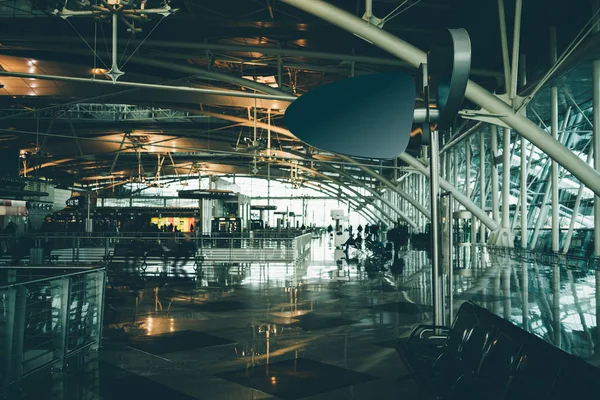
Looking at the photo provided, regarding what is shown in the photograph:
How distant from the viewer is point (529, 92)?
15.8 m

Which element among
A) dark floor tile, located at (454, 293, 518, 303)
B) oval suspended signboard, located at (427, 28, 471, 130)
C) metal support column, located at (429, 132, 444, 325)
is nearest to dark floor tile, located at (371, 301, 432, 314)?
dark floor tile, located at (454, 293, 518, 303)

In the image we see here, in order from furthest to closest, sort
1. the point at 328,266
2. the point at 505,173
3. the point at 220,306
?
the point at 505,173 → the point at 328,266 → the point at 220,306

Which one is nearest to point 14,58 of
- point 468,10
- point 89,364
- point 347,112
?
point 468,10

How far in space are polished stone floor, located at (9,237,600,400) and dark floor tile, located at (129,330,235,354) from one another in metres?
0.01

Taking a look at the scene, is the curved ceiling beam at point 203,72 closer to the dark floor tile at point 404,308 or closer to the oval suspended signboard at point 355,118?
the dark floor tile at point 404,308

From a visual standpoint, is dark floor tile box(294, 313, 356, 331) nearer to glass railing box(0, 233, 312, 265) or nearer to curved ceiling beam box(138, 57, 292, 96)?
glass railing box(0, 233, 312, 265)

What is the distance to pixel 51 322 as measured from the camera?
7.09 m

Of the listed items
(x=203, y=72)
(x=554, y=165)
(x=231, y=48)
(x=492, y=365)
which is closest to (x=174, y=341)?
(x=492, y=365)

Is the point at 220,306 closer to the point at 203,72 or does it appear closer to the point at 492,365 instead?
the point at 492,365

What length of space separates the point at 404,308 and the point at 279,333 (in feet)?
11.8

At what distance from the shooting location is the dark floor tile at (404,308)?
1141cm

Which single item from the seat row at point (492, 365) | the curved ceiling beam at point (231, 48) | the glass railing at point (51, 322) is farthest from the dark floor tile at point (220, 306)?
the curved ceiling beam at point (231, 48)

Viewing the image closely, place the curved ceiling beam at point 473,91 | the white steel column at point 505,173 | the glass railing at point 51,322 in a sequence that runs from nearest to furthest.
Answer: the glass railing at point 51,322 < the curved ceiling beam at point 473,91 < the white steel column at point 505,173

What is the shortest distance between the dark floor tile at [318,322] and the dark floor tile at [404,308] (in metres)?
1.49
